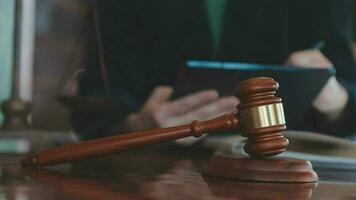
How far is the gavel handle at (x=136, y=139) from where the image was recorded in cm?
61

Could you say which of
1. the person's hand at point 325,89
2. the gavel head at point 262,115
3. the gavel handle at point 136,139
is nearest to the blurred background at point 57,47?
the person's hand at point 325,89

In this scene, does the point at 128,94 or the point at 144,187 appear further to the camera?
the point at 128,94

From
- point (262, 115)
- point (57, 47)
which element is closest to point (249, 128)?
point (262, 115)

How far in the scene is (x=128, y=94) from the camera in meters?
1.09

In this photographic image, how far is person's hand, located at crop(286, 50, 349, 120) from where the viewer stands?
1060 millimetres

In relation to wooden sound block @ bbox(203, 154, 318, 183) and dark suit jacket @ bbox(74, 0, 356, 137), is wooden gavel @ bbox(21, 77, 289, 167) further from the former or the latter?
dark suit jacket @ bbox(74, 0, 356, 137)

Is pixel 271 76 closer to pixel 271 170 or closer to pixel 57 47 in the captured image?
pixel 57 47

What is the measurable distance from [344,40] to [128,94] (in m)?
0.34

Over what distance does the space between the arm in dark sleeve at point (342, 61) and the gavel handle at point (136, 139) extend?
49 cm

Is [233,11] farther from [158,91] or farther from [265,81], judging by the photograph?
[265,81]

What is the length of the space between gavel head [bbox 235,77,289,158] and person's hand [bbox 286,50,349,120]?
0.48m

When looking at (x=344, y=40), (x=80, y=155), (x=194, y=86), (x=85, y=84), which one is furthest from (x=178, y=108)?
(x=80, y=155)

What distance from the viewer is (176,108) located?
1062 millimetres

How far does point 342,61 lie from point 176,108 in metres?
0.26
